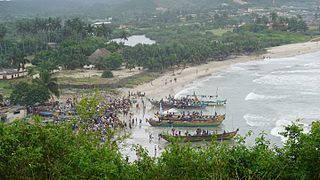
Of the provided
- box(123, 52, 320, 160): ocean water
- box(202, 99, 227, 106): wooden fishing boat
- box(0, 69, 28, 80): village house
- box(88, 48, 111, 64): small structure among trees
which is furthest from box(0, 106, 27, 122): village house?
box(88, 48, 111, 64): small structure among trees

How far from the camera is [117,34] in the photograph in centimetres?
11444

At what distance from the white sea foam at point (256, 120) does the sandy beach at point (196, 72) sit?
12255mm

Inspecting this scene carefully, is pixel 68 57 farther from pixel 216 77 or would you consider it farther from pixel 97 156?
pixel 97 156

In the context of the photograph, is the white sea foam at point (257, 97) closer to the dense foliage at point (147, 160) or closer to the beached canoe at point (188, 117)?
the beached canoe at point (188, 117)

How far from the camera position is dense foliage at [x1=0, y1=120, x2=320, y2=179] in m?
16.2

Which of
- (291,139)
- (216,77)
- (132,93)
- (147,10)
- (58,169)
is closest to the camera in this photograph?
(58,169)

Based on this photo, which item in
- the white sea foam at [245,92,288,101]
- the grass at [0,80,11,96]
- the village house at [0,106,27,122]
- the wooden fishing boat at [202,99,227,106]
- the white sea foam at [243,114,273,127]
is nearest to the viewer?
the village house at [0,106,27,122]

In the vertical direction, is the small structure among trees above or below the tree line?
below

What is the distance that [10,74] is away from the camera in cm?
6159

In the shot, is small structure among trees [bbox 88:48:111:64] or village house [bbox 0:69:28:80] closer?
village house [bbox 0:69:28:80]

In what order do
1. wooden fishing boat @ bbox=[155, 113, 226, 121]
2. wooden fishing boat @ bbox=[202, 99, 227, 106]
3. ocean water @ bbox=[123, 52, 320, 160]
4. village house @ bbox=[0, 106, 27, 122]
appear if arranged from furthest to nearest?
wooden fishing boat @ bbox=[202, 99, 227, 106]
wooden fishing boat @ bbox=[155, 113, 226, 121]
ocean water @ bbox=[123, 52, 320, 160]
village house @ bbox=[0, 106, 27, 122]

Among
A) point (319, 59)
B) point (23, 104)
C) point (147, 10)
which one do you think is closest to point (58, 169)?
point (23, 104)

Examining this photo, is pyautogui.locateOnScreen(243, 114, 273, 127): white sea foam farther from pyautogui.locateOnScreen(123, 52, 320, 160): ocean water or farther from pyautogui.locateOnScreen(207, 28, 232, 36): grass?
pyautogui.locateOnScreen(207, 28, 232, 36): grass

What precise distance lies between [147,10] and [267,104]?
149m
